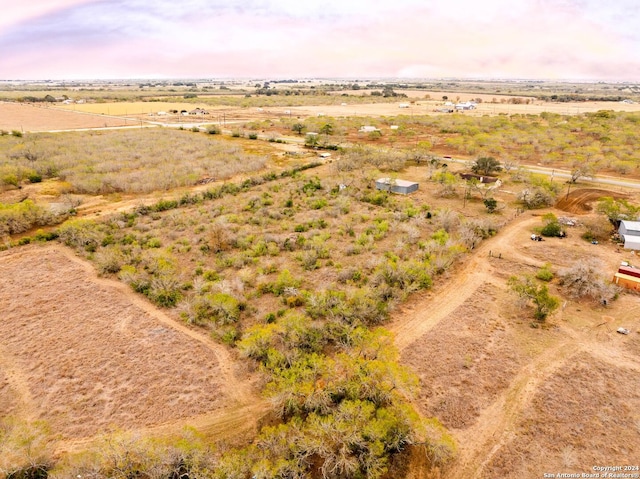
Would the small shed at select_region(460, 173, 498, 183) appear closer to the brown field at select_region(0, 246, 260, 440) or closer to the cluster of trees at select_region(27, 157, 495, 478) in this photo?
the cluster of trees at select_region(27, 157, 495, 478)

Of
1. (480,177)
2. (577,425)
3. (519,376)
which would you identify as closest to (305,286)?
(519,376)

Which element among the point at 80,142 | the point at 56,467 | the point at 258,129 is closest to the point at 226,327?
the point at 56,467

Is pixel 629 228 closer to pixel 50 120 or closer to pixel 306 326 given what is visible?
pixel 306 326

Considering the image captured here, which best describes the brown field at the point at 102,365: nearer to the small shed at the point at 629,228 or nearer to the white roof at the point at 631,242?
the white roof at the point at 631,242

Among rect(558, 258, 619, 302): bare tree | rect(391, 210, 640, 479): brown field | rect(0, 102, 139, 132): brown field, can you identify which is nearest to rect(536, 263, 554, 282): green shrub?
rect(391, 210, 640, 479): brown field

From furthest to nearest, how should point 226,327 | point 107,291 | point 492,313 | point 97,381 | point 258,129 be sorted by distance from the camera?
point 258,129
point 107,291
point 492,313
point 226,327
point 97,381

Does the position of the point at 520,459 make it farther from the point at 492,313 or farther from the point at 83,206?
the point at 83,206

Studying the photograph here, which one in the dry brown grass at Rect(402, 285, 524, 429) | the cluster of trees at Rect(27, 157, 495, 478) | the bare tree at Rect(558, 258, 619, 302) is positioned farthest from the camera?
the bare tree at Rect(558, 258, 619, 302)
